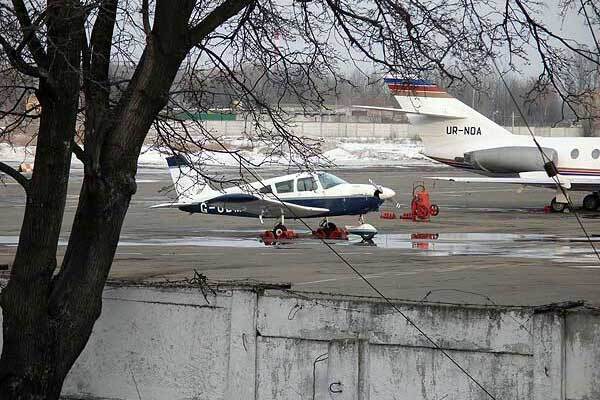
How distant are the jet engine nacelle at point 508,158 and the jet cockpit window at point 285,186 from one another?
40.8ft

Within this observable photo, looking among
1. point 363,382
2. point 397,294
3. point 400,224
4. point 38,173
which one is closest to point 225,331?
point 363,382

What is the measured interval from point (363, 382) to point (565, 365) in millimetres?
1588

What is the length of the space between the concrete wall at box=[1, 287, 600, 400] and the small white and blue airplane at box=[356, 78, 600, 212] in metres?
26.4

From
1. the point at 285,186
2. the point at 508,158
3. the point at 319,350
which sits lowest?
the point at 319,350

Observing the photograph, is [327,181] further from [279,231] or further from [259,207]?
[279,231]

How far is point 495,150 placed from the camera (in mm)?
37750

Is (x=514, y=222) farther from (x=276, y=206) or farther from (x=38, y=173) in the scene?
(x=38, y=173)

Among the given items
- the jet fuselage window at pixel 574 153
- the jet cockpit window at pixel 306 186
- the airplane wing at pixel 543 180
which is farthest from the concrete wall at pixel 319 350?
the jet fuselage window at pixel 574 153

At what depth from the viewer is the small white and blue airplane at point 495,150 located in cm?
3609

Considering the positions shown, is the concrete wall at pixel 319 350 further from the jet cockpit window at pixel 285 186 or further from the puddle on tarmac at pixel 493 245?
the jet cockpit window at pixel 285 186

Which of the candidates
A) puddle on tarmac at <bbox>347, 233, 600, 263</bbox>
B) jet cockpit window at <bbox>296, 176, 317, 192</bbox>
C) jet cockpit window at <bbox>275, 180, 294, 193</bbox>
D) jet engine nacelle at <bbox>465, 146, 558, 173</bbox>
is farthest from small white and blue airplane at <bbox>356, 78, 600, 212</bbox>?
puddle on tarmac at <bbox>347, 233, 600, 263</bbox>

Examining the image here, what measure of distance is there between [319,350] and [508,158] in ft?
96.8

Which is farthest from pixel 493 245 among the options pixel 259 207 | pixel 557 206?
pixel 557 206

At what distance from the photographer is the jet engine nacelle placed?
37062 mm
